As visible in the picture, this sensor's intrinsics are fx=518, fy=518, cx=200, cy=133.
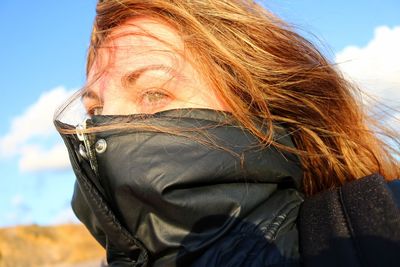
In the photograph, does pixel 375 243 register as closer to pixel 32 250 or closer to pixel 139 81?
pixel 139 81

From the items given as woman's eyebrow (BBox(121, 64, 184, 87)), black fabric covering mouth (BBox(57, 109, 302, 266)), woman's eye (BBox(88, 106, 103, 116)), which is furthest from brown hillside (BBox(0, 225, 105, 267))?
black fabric covering mouth (BBox(57, 109, 302, 266))

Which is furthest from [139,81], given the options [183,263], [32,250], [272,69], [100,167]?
[32,250]

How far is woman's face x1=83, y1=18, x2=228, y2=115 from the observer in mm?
2059

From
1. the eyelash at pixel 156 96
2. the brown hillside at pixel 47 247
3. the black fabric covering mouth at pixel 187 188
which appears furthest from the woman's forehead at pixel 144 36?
the brown hillside at pixel 47 247

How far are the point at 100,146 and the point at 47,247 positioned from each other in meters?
24.1

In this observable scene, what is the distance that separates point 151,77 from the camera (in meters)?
2.08

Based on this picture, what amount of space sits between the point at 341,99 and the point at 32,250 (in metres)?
21.2

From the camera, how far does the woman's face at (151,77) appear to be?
206 cm

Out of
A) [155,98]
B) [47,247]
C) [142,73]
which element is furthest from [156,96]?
[47,247]

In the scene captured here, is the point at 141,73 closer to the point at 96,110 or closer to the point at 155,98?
the point at 155,98

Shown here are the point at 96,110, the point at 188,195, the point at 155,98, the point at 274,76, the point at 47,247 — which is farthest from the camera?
the point at 47,247

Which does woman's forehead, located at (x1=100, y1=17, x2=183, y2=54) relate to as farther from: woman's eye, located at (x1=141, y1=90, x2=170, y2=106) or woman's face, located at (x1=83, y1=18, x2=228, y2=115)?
woman's eye, located at (x1=141, y1=90, x2=170, y2=106)

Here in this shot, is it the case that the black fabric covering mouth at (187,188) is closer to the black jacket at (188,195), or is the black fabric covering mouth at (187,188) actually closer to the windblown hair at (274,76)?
the black jacket at (188,195)

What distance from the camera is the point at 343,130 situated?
2.32 m
